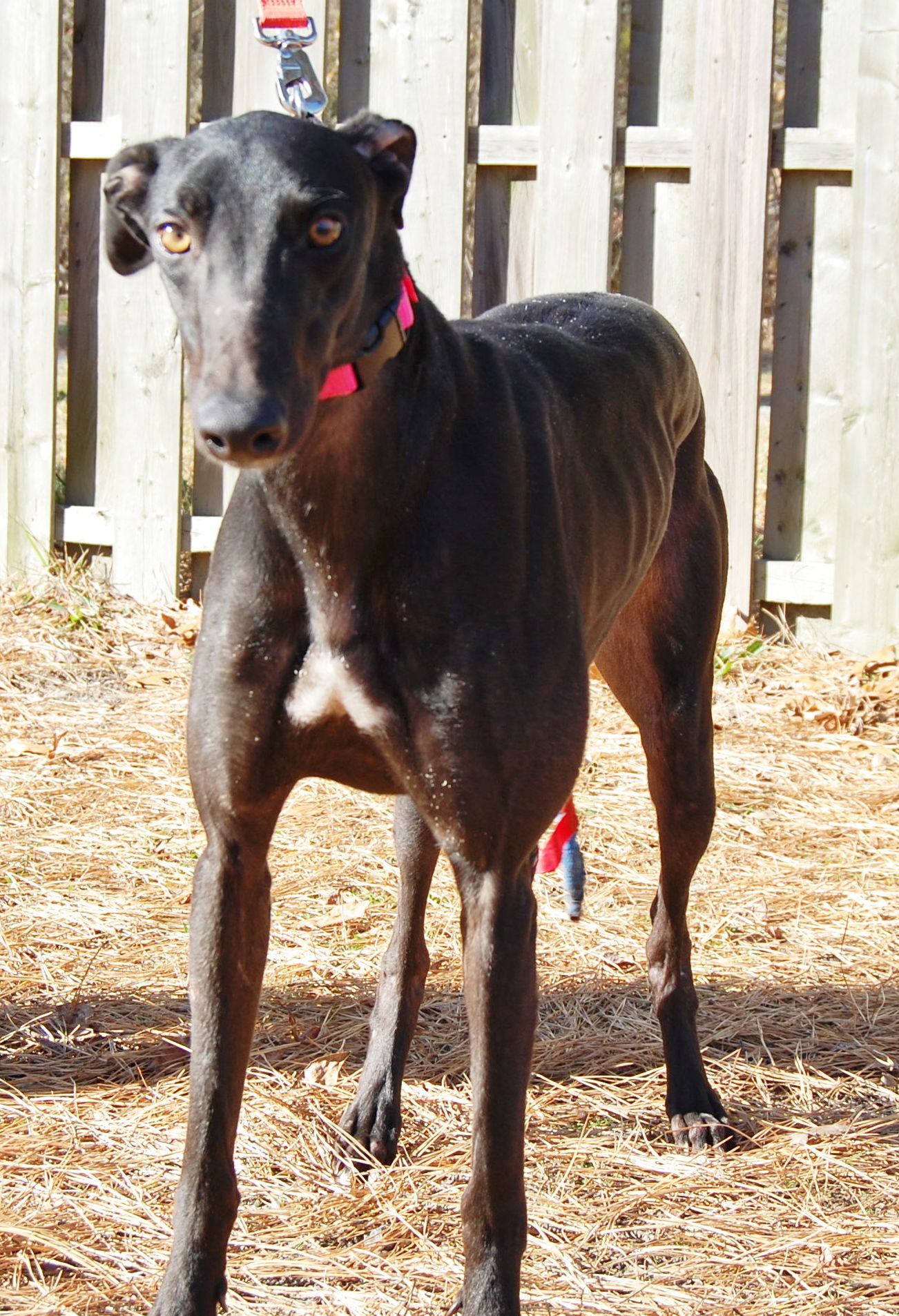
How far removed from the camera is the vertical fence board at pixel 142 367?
20.2 feet

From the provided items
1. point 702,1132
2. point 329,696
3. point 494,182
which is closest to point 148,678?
point 494,182

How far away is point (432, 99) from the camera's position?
596 centimetres

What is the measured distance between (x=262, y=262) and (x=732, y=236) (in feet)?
13.6

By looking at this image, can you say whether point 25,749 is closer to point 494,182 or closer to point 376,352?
point 494,182

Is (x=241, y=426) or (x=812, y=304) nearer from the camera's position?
(x=241, y=426)

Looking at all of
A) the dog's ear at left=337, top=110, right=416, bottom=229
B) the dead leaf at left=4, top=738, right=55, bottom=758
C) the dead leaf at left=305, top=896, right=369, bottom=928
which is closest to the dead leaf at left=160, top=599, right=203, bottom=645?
the dead leaf at left=4, top=738, right=55, bottom=758

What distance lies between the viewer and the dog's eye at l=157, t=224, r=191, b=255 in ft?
6.98

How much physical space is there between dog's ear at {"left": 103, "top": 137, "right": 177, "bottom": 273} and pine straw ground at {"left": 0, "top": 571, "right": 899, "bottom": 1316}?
5.45ft

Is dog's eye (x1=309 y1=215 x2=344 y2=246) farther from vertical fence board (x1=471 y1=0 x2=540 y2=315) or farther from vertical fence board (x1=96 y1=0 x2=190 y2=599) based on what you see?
vertical fence board (x1=96 y1=0 x2=190 y2=599)

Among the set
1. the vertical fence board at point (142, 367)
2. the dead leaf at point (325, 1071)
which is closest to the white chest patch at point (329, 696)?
the dead leaf at point (325, 1071)

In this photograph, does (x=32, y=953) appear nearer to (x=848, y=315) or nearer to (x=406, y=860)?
(x=406, y=860)

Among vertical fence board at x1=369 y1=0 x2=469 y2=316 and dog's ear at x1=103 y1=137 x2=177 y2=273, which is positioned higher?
vertical fence board at x1=369 y1=0 x2=469 y2=316

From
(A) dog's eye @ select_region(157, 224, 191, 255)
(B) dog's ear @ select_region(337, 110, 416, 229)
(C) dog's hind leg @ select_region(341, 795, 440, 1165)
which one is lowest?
(C) dog's hind leg @ select_region(341, 795, 440, 1165)

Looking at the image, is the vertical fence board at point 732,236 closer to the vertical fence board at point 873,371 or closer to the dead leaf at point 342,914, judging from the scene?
the vertical fence board at point 873,371
